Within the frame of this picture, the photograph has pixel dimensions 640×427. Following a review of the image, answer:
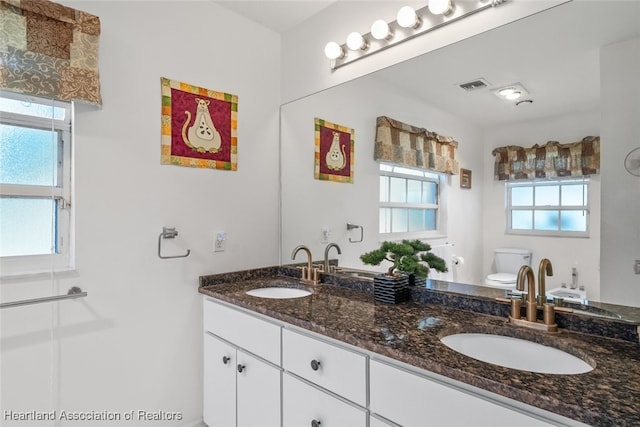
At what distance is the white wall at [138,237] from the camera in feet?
5.05

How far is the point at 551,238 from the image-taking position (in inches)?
51.6

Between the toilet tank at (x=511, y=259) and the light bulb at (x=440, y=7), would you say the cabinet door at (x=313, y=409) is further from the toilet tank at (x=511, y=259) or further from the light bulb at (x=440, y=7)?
the light bulb at (x=440, y=7)

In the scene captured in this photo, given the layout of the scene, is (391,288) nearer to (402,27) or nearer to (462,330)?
(462,330)

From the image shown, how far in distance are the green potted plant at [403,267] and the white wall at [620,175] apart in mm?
630

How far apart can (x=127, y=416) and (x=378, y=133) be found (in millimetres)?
1988

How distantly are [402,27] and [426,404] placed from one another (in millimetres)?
1664

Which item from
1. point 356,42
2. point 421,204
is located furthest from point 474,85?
point 356,42

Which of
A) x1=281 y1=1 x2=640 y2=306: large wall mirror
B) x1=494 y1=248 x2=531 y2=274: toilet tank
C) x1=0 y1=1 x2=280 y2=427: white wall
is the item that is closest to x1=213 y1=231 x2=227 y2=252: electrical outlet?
x1=0 y1=1 x2=280 y2=427: white wall

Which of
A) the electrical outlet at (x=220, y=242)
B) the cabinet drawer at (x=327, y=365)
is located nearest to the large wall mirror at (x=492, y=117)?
the electrical outlet at (x=220, y=242)

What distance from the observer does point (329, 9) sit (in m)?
2.09

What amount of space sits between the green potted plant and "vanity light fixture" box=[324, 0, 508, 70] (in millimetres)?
1047

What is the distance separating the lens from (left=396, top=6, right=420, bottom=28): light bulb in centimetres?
163

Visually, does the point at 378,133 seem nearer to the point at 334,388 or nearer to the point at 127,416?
the point at 334,388

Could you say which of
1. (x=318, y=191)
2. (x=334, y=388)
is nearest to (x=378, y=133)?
(x=318, y=191)
